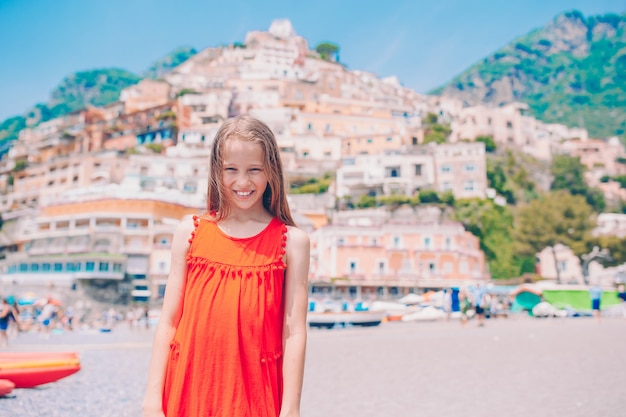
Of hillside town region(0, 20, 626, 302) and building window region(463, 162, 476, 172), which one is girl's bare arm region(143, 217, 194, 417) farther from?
building window region(463, 162, 476, 172)

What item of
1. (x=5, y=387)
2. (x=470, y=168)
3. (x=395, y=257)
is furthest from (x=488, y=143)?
(x=5, y=387)

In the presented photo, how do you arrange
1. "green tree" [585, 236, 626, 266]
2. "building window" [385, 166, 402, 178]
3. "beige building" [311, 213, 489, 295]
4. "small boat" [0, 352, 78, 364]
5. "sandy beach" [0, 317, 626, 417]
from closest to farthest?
"sandy beach" [0, 317, 626, 417], "small boat" [0, 352, 78, 364], "beige building" [311, 213, 489, 295], "green tree" [585, 236, 626, 266], "building window" [385, 166, 402, 178]

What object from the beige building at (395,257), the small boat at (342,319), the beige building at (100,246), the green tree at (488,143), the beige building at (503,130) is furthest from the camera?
the beige building at (503,130)

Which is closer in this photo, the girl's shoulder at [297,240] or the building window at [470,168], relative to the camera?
the girl's shoulder at [297,240]

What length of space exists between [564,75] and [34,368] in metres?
168

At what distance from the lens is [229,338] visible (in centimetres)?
201

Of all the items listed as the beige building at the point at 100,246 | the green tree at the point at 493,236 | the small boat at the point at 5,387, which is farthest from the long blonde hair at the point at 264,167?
the green tree at the point at 493,236

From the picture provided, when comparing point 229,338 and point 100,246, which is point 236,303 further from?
point 100,246

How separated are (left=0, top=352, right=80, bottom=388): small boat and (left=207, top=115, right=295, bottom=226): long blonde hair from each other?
627 centimetres

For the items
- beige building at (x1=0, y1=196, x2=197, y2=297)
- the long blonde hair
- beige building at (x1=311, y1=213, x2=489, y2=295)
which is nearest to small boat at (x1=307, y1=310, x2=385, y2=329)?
beige building at (x1=311, y1=213, x2=489, y2=295)

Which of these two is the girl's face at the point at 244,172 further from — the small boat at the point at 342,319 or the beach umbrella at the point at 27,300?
the beach umbrella at the point at 27,300

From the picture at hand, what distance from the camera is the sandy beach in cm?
612

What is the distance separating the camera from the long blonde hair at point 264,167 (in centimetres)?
217

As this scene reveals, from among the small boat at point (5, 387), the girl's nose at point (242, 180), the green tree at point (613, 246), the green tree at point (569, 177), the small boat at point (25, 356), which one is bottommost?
the small boat at point (5, 387)
